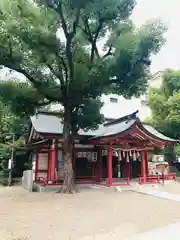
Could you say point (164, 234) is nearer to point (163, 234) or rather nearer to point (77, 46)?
point (163, 234)

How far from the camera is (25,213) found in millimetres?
7523

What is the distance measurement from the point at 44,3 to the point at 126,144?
30.0 feet

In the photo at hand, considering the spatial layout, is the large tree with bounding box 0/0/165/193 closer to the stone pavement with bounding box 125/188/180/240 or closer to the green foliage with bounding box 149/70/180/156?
the stone pavement with bounding box 125/188/180/240

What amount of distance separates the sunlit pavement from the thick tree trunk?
6638mm

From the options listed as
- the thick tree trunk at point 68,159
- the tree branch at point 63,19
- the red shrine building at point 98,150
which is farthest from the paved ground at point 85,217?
the tree branch at point 63,19

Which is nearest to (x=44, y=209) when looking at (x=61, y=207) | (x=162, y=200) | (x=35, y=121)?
(x=61, y=207)

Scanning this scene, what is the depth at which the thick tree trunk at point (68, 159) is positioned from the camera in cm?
1159

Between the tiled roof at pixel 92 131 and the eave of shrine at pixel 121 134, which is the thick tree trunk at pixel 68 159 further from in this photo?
the tiled roof at pixel 92 131

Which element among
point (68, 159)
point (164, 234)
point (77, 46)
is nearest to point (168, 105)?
point (77, 46)

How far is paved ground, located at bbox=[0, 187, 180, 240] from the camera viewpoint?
5.41 m

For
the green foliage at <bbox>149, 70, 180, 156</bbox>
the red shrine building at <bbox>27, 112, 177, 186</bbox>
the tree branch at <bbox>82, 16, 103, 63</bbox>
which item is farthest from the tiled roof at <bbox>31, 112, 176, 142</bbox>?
the tree branch at <bbox>82, 16, 103, 63</bbox>

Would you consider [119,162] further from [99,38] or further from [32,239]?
[32,239]

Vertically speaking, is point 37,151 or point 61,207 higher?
point 37,151

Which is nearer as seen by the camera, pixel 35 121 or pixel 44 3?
pixel 44 3
